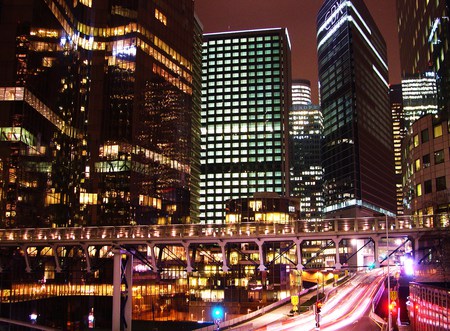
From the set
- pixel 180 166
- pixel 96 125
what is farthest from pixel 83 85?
pixel 180 166

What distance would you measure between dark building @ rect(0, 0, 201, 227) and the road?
3761 cm

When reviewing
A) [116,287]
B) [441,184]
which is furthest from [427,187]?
[116,287]

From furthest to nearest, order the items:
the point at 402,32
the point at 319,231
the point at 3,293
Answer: the point at 402,32
the point at 3,293
the point at 319,231

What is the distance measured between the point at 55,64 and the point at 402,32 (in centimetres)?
7011

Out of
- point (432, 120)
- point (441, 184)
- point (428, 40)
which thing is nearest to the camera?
point (441, 184)

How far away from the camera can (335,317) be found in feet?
213

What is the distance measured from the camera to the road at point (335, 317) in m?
55.1

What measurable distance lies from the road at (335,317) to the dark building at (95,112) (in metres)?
37.6

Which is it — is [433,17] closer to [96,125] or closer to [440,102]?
[440,102]

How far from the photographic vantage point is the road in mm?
55125

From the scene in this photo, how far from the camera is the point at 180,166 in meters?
130

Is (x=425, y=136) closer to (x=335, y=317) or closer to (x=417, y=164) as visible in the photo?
(x=417, y=164)

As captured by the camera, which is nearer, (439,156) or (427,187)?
(439,156)

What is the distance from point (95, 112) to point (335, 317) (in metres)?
72.8
